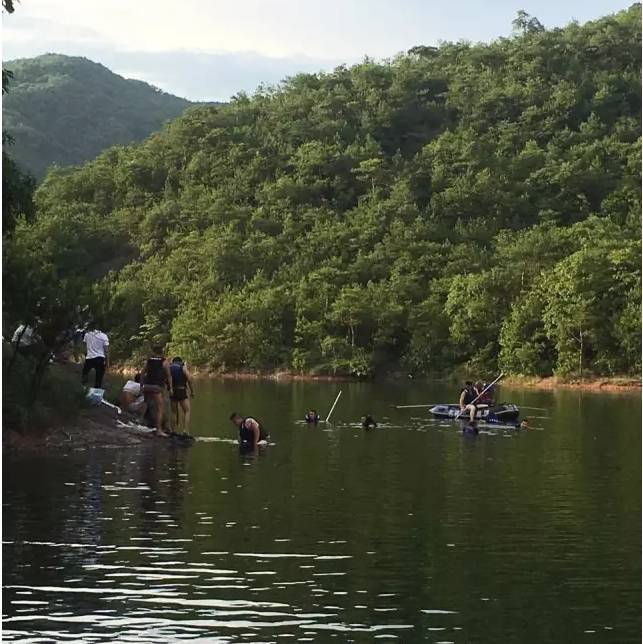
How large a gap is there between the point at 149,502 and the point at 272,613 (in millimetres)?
7367

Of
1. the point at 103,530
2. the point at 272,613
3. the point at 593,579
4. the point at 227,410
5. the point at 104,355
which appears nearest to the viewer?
the point at 272,613

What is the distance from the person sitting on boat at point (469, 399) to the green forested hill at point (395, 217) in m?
26.2

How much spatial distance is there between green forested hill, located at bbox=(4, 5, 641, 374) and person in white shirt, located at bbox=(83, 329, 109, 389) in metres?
31.8

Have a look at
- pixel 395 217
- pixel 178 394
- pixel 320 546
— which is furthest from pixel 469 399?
pixel 395 217

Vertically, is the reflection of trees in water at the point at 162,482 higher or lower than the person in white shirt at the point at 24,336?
lower

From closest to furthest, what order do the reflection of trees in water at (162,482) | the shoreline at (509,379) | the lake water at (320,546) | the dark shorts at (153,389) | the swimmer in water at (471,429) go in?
the lake water at (320,546) → the reflection of trees in water at (162,482) → the dark shorts at (153,389) → the swimmer in water at (471,429) → the shoreline at (509,379)

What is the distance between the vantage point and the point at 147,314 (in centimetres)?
11381

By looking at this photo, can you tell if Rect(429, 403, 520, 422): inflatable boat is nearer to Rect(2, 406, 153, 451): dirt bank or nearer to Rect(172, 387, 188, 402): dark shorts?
Rect(172, 387, 188, 402): dark shorts

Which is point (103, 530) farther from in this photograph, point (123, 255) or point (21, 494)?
point (123, 255)

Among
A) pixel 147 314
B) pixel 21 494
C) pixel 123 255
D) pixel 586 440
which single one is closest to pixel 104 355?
pixel 21 494

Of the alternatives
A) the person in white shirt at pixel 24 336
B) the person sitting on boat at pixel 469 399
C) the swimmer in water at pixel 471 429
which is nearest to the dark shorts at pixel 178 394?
the person in white shirt at pixel 24 336

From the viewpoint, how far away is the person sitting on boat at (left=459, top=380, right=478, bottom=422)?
37.4 metres

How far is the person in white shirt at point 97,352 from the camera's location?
28656mm

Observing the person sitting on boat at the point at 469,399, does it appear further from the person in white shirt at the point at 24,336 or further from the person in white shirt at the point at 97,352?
the person in white shirt at the point at 24,336
